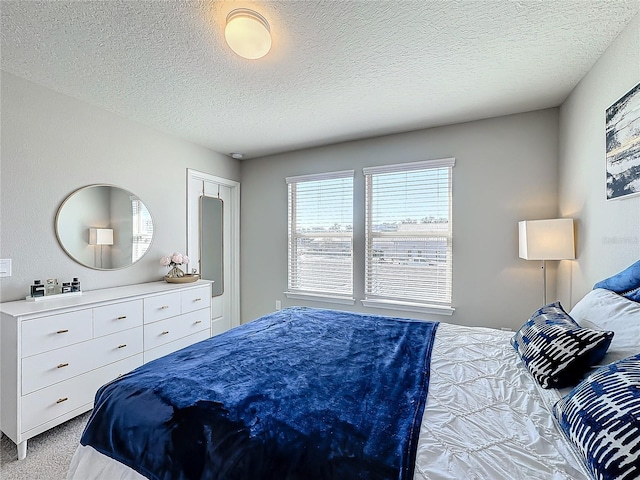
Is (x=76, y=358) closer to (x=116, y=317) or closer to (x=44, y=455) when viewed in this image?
(x=116, y=317)

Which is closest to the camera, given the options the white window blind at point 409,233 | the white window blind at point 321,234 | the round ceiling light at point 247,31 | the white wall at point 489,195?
the round ceiling light at point 247,31

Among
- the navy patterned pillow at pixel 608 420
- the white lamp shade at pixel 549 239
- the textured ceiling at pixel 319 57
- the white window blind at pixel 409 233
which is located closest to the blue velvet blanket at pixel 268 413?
the navy patterned pillow at pixel 608 420

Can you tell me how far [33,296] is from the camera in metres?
2.16

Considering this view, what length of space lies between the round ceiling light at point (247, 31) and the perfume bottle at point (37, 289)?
2250 millimetres

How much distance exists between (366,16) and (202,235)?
123 inches

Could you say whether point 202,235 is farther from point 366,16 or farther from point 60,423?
point 366,16

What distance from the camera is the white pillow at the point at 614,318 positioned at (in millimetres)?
1097

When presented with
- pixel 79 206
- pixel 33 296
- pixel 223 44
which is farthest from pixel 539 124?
pixel 33 296

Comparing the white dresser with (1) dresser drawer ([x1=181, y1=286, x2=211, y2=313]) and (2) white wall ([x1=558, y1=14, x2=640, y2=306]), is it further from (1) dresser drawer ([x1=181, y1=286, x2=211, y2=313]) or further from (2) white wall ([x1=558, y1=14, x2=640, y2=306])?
(2) white wall ([x1=558, y1=14, x2=640, y2=306])

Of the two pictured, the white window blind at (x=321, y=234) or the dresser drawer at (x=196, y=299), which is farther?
the white window blind at (x=321, y=234)

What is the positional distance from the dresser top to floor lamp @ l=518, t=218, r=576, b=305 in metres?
3.12

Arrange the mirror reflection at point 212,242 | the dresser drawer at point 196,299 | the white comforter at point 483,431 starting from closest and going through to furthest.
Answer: the white comforter at point 483,431
the dresser drawer at point 196,299
the mirror reflection at point 212,242

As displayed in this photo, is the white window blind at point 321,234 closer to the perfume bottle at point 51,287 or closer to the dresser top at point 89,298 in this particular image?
the dresser top at point 89,298

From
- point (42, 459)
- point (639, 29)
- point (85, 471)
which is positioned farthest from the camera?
point (42, 459)
